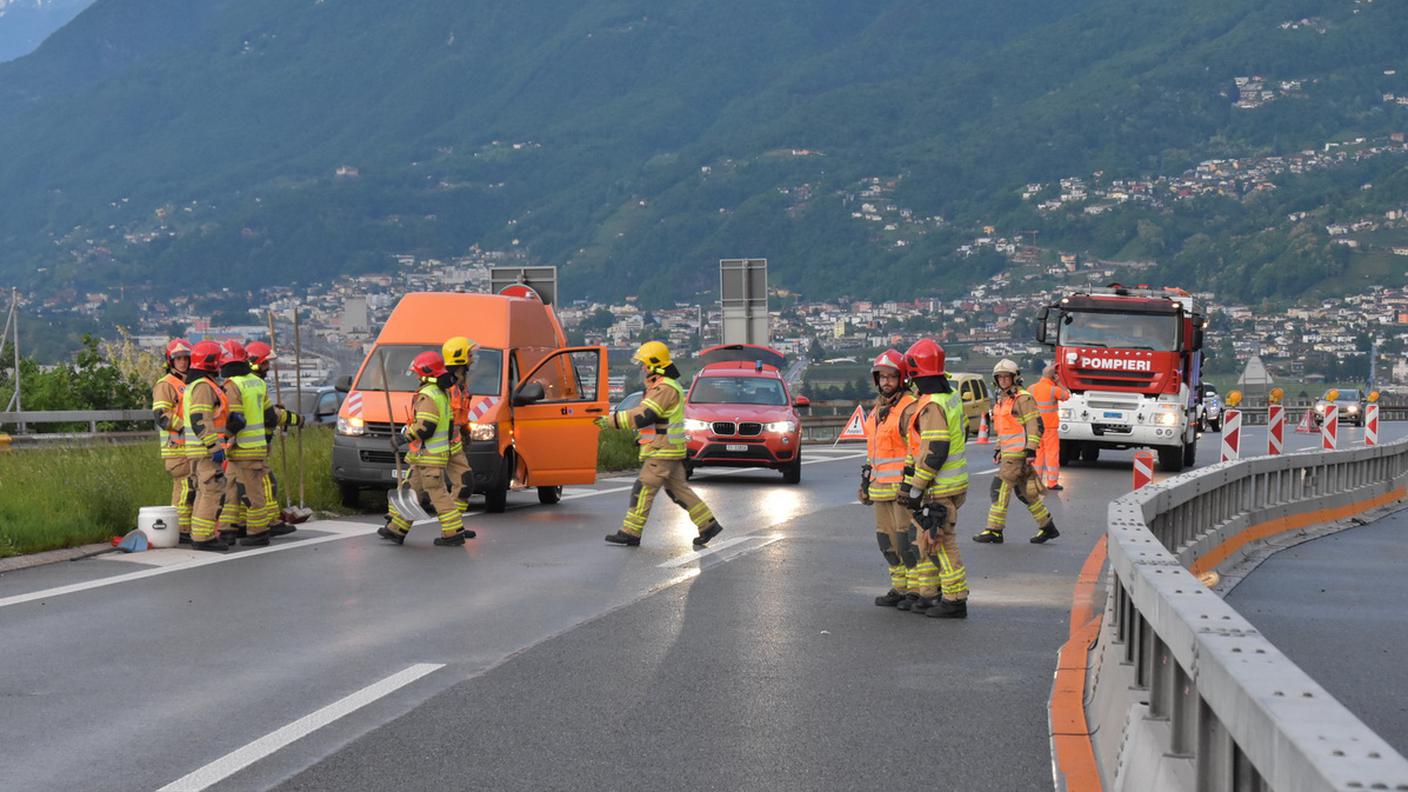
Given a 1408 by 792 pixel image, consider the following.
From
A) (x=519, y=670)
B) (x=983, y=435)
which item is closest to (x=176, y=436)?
(x=519, y=670)

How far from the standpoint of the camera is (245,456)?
1598 centimetres

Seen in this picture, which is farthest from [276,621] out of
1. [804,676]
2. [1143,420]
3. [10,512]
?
[1143,420]

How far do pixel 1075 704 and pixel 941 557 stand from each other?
127 inches

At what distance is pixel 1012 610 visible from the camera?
40.8 feet

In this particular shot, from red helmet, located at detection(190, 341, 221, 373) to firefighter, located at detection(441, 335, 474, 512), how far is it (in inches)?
77.1

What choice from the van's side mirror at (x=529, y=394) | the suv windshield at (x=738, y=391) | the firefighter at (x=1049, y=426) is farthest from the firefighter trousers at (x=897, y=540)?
the suv windshield at (x=738, y=391)

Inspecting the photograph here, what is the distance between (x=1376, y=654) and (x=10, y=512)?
1070 cm

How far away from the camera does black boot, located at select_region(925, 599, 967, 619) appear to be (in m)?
11.9

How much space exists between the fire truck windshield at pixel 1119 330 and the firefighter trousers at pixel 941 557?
810 inches

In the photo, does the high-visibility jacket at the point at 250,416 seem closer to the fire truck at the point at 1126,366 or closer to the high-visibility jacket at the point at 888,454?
the high-visibility jacket at the point at 888,454

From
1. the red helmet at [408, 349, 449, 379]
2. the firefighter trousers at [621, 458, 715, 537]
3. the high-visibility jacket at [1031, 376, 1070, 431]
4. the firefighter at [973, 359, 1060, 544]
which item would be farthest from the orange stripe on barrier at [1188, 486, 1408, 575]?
the red helmet at [408, 349, 449, 379]

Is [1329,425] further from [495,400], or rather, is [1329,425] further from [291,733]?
[291,733]

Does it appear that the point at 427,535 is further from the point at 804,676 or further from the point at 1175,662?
the point at 1175,662

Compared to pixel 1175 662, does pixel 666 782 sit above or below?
below
